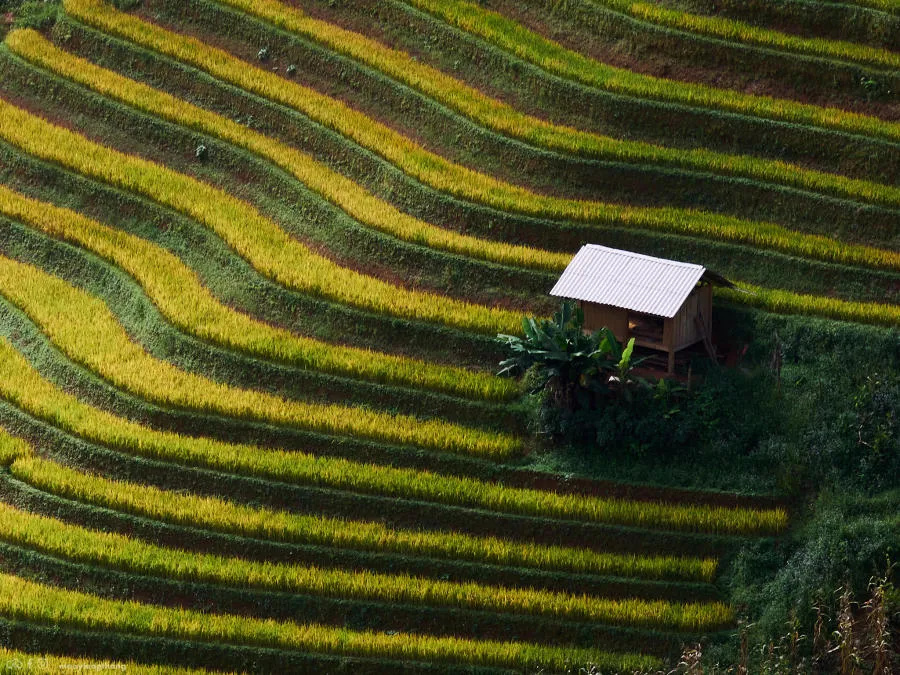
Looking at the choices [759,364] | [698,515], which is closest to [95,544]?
[698,515]

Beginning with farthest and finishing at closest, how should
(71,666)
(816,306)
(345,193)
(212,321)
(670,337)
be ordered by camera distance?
(345,193)
(212,321)
(816,306)
(670,337)
(71,666)

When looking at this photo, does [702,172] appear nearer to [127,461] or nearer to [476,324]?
[476,324]

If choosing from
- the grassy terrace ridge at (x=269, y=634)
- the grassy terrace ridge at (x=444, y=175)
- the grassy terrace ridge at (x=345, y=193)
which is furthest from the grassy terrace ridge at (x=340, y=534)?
the grassy terrace ridge at (x=444, y=175)

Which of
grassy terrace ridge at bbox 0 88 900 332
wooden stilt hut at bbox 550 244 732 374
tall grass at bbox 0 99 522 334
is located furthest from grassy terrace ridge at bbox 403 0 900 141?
tall grass at bbox 0 99 522 334

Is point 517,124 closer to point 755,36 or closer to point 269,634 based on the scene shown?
point 755,36

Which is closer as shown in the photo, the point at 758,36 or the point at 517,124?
the point at 517,124

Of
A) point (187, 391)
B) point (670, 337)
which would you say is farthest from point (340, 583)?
point (670, 337)

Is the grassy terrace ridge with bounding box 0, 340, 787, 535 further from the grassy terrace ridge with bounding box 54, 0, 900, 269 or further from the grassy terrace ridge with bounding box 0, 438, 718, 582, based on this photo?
the grassy terrace ridge with bounding box 54, 0, 900, 269
